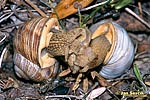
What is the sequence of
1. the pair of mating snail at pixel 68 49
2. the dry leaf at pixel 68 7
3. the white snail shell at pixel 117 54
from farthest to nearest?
the dry leaf at pixel 68 7
the white snail shell at pixel 117 54
the pair of mating snail at pixel 68 49

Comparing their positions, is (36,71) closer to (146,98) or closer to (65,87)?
(65,87)

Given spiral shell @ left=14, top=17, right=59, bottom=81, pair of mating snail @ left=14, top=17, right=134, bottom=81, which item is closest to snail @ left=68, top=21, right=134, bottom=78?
pair of mating snail @ left=14, top=17, right=134, bottom=81

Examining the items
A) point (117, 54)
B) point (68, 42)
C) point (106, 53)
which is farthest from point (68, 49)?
point (117, 54)

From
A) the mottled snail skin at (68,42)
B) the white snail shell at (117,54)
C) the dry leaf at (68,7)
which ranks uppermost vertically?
the dry leaf at (68,7)

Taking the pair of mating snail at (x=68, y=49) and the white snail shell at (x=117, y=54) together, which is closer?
the pair of mating snail at (x=68, y=49)

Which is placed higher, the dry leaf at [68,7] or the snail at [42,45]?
the dry leaf at [68,7]

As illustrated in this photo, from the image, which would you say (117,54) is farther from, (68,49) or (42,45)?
(42,45)

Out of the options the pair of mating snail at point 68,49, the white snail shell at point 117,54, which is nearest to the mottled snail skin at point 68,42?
the pair of mating snail at point 68,49

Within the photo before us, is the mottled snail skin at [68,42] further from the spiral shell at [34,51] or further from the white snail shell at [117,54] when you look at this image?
the white snail shell at [117,54]
